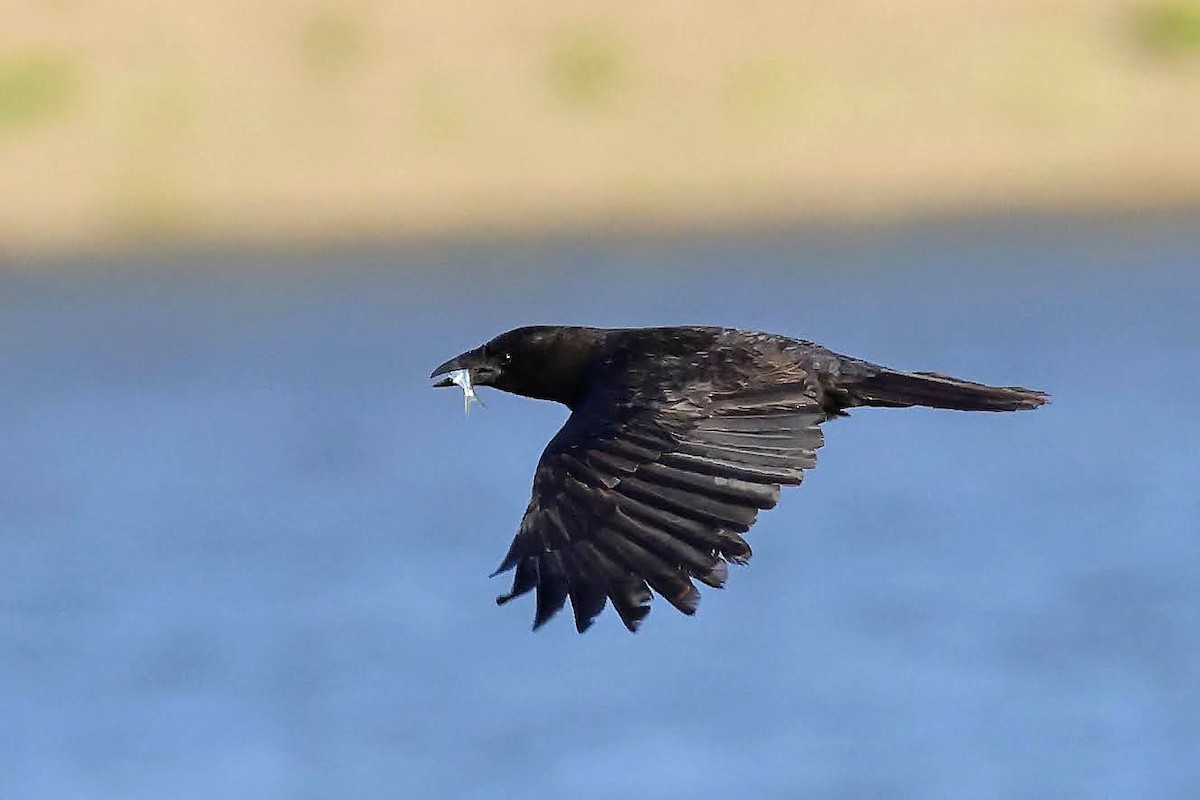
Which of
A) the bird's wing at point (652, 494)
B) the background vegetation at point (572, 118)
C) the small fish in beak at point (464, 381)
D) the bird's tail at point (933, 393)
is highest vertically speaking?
the background vegetation at point (572, 118)

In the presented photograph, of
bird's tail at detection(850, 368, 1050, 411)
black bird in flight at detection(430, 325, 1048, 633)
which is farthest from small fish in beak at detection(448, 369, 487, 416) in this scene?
bird's tail at detection(850, 368, 1050, 411)

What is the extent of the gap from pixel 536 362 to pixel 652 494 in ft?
5.19

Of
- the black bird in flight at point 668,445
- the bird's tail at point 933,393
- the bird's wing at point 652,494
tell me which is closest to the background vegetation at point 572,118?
the black bird in flight at point 668,445

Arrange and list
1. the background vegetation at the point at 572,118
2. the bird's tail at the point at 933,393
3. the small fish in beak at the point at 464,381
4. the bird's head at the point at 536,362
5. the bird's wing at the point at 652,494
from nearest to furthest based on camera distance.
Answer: the bird's wing at the point at 652,494
the bird's tail at the point at 933,393
the bird's head at the point at 536,362
the small fish in beak at the point at 464,381
the background vegetation at the point at 572,118

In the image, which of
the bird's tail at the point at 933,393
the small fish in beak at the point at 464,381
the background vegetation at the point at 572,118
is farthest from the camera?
the background vegetation at the point at 572,118

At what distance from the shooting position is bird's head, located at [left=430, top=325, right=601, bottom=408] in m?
8.02

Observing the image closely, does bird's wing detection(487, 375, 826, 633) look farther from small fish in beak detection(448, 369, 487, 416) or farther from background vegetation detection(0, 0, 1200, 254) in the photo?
background vegetation detection(0, 0, 1200, 254)

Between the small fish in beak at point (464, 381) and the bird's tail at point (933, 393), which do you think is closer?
the bird's tail at point (933, 393)

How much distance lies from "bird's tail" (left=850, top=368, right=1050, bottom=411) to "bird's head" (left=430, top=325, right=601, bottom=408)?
2.99ft

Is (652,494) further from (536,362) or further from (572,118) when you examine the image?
(572,118)

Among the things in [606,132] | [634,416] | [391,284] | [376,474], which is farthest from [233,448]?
[634,416]

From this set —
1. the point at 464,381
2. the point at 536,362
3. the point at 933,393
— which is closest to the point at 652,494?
the point at 933,393

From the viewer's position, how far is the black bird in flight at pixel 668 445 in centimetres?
637

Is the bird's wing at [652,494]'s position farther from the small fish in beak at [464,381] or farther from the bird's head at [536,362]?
the small fish in beak at [464,381]
